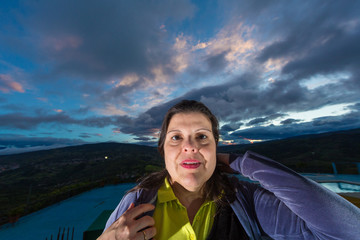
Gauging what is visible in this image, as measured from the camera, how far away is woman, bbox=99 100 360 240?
95 cm

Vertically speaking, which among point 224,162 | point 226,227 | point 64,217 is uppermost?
point 224,162

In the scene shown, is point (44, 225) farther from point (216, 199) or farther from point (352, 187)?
point (352, 187)

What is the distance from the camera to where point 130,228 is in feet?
3.19

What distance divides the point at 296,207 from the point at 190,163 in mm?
830

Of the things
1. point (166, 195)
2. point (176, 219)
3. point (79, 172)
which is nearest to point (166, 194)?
point (166, 195)

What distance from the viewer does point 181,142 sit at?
4.64ft

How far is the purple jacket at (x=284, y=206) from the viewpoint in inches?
35.8

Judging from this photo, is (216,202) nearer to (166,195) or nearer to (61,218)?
(166,195)

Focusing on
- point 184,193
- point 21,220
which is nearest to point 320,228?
point 184,193

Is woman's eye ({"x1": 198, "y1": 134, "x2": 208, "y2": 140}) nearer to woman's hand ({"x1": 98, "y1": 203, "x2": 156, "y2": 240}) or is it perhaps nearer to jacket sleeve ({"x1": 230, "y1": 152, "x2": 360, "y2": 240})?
jacket sleeve ({"x1": 230, "y1": 152, "x2": 360, "y2": 240})

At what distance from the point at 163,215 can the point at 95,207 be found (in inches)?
519

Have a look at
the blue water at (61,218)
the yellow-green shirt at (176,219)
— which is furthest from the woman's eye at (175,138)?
the blue water at (61,218)

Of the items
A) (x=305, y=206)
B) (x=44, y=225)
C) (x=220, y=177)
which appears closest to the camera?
(x=305, y=206)

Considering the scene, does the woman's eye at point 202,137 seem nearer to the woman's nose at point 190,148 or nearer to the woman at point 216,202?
the woman at point 216,202
